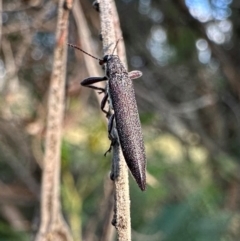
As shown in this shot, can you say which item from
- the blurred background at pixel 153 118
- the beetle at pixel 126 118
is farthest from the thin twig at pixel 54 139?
the blurred background at pixel 153 118

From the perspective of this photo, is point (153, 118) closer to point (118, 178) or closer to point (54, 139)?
point (54, 139)

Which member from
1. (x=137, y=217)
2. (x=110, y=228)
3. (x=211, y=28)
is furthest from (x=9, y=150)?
(x=110, y=228)

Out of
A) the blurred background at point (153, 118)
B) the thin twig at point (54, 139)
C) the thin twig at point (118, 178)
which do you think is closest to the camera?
the thin twig at point (118, 178)

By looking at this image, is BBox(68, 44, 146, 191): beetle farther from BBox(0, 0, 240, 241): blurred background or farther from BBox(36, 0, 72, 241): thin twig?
BBox(0, 0, 240, 241): blurred background

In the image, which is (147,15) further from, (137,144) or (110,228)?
(137,144)

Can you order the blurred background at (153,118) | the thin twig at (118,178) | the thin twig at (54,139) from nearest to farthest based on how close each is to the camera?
the thin twig at (118,178), the thin twig at (54,139), the blurred background at (153,118)

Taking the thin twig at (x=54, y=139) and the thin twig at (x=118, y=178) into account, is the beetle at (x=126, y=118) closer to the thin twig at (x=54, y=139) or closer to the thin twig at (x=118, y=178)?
the thin twig at (x=118, y=178)
